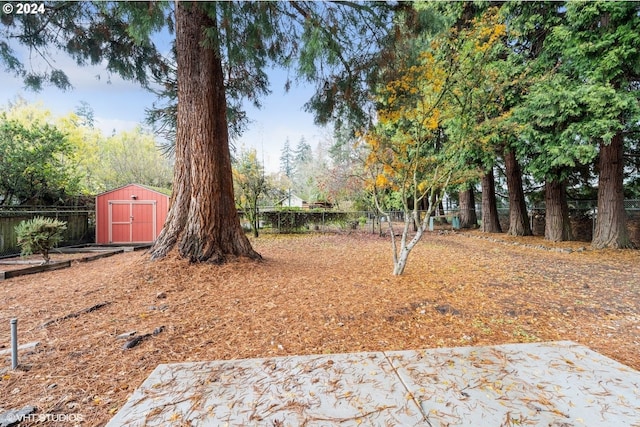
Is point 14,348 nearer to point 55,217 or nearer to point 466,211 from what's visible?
point 55,217

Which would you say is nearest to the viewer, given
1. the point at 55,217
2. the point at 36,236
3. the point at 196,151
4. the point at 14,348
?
the point at 14,348

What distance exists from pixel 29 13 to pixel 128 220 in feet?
23.5

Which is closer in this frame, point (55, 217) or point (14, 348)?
point (14, 348)

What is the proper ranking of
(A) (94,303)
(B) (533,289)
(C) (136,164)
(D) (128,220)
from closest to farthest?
(A) (94,303) → (B) (533,289) → (D) (128,220) → (C) (136,164)

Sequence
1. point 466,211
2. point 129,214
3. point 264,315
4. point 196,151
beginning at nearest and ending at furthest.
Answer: point 264,315 < point 196,151 < point 129,214 < point 466,211

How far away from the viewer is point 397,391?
5.47 feet

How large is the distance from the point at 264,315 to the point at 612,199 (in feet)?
29.9

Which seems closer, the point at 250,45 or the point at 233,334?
the point at 233,334

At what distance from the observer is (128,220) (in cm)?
1070

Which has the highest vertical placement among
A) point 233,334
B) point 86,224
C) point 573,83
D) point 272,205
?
point 573,83

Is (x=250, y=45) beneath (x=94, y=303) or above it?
above

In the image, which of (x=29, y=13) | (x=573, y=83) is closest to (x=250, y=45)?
(x=29, y=13)

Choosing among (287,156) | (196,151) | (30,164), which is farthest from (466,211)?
(287,156)

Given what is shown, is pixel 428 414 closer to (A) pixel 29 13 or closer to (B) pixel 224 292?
(B) pixel 224 292
